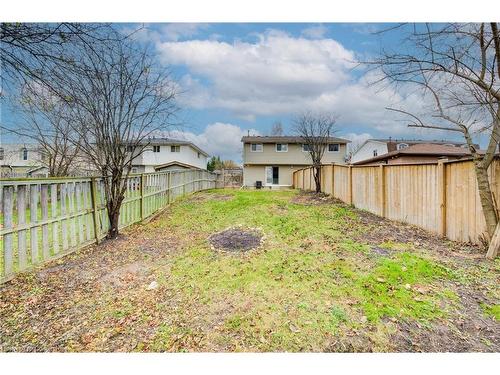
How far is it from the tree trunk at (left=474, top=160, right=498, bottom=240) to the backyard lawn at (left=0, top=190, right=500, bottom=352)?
1.41ft

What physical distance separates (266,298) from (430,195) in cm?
408

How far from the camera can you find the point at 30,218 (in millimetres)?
4008

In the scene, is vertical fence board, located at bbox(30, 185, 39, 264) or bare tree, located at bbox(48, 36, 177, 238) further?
bare tree, located at bbox(48, 36, 177, 238)

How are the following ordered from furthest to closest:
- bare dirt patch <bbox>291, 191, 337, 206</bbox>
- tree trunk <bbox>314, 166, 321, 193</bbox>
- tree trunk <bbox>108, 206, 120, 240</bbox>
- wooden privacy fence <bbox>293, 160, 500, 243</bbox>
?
tree trunk <bbox>314, 166, 321, 193</bbox>, bare dirt patch <bbox>291, 191, 337, 206</bbox>, tree trunk <bbox>108, 206, 120, 240</bbox>, wooden privacy fence <bbox>293, 160, 500, 243</bbox>

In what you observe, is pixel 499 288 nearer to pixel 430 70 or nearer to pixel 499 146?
pixel 499 146

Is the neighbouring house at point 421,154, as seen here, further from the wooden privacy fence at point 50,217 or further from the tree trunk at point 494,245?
the wooden privacy fence at point 50,217

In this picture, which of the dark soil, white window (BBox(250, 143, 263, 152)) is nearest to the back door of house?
white window (BBox(250, 143, 263, 152))

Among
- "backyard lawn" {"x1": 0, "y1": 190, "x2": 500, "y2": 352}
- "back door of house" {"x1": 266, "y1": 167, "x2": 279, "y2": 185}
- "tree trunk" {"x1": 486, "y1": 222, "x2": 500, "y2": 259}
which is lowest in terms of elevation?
"backyard lawn" {"x1": 0, "y1": 190, "x2": 500, "y2": 352}

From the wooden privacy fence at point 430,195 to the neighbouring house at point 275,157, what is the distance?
15405 mm

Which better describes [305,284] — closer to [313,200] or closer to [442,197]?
[442,197]

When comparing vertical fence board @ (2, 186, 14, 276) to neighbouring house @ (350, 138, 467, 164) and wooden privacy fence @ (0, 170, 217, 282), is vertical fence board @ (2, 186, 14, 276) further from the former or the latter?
neighbouring house @ (350, 138, 467, 164)

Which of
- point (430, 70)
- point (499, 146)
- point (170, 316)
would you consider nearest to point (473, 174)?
point (499, 146)

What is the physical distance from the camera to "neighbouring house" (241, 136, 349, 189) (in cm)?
2383

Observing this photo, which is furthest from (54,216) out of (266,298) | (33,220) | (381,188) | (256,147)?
(256,147)
